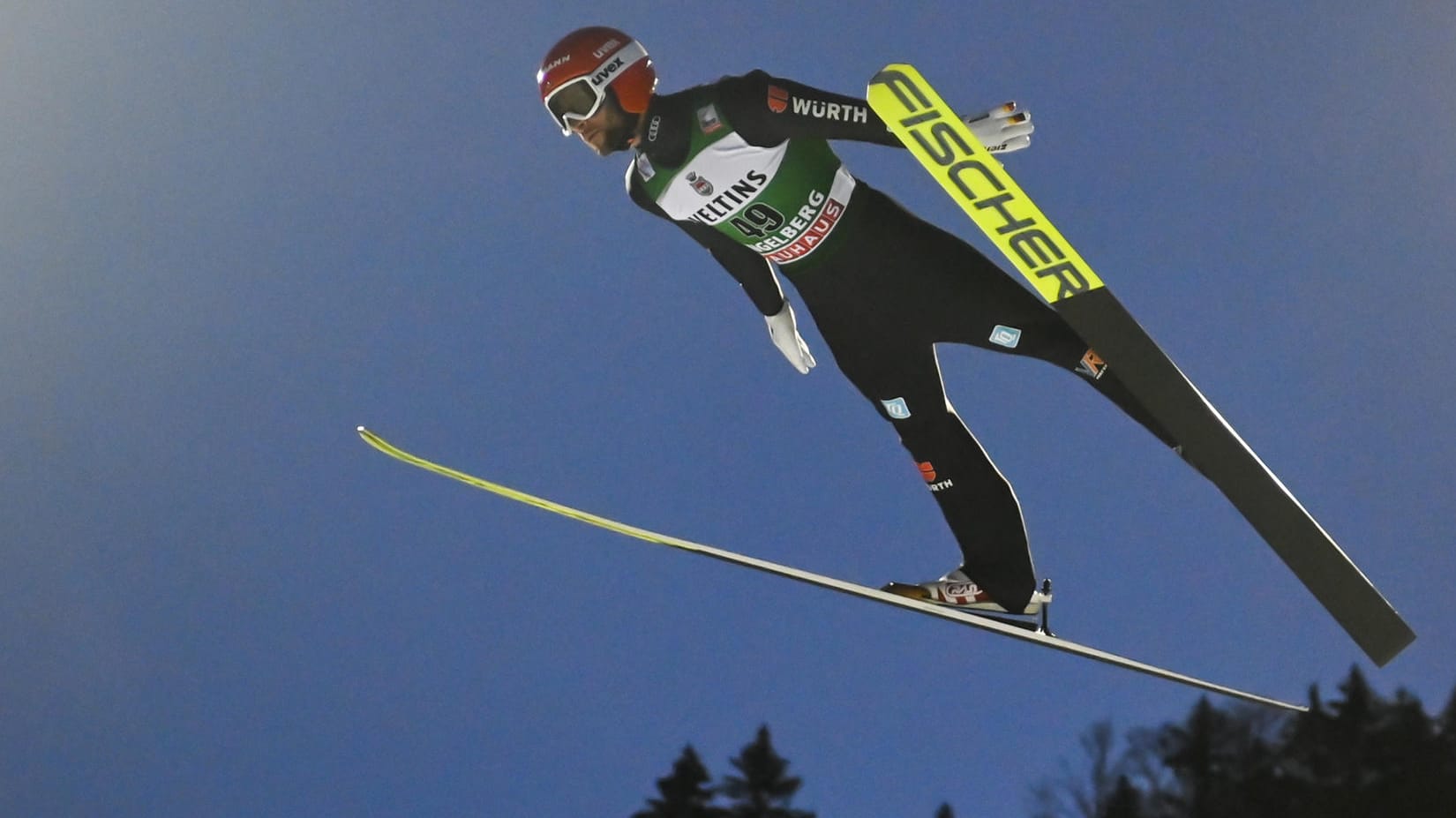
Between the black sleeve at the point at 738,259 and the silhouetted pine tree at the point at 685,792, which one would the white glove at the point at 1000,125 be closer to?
the black sleeve at the point at 738,259

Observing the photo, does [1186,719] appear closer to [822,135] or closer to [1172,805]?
[1172,805]

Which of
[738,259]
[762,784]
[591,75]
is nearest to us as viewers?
[591,75]

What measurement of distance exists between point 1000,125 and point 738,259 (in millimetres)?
963

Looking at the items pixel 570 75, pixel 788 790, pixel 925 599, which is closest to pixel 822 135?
pixel 570 75

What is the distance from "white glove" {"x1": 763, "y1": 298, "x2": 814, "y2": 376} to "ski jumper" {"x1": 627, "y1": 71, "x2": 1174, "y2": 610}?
0.90 ft

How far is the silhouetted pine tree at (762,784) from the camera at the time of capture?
26.1 ft

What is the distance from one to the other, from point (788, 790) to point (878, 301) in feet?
15.9

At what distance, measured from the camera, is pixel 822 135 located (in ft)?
11.6

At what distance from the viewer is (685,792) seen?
8000mm

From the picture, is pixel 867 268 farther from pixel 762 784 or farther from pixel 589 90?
pixel 762 784

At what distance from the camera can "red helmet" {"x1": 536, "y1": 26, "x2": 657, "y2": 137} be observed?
12.1ft

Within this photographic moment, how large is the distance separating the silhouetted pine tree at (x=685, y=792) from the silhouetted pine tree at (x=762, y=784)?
0.13 metres

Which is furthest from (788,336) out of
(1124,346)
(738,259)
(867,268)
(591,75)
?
(1124,346)

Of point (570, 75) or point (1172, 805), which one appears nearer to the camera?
point (570, 75)
